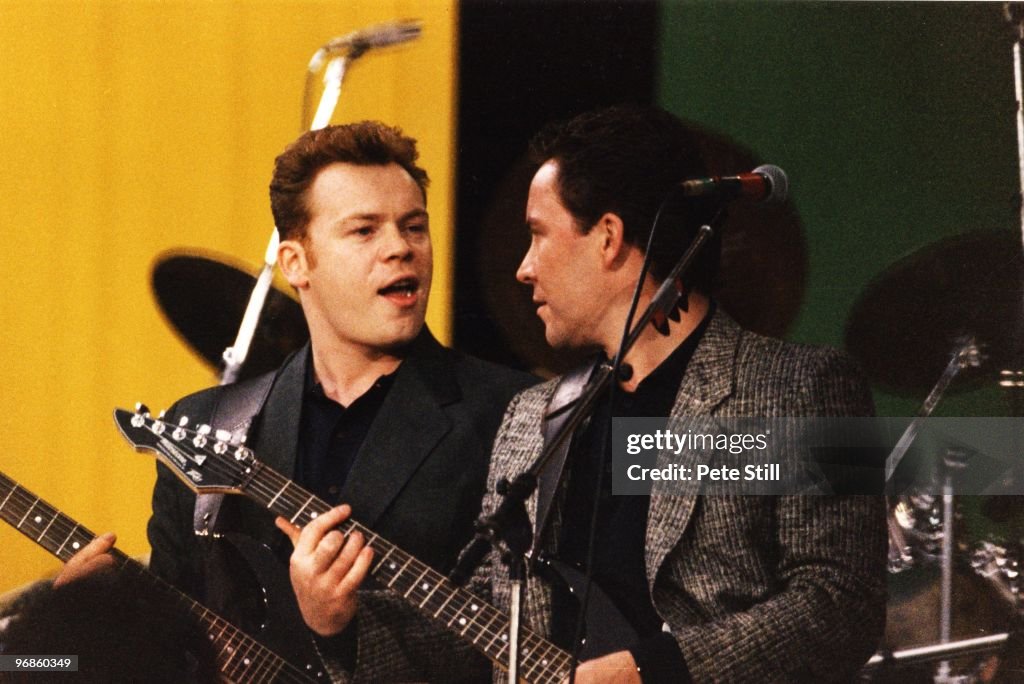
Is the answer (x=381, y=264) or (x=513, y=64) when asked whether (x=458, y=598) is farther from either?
(x=513, y=64)

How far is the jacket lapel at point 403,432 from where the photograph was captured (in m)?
3.36

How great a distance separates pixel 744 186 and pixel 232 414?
1.57m

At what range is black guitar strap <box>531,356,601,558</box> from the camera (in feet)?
9.35

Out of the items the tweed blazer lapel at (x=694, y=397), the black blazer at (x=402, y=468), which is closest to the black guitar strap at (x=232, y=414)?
the black blazer at (x=402, y=468)

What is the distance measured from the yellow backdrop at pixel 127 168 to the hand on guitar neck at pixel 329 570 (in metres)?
0.65

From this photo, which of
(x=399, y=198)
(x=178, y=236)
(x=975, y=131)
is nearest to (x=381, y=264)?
(x=399, y=198)

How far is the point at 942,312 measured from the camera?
3.44 m

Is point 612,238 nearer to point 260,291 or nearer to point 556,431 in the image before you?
point 556,431

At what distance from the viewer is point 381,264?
3.46 meters

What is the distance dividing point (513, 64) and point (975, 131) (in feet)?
4.20

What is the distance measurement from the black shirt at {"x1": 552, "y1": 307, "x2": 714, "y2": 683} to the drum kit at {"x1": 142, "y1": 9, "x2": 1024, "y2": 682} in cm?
43

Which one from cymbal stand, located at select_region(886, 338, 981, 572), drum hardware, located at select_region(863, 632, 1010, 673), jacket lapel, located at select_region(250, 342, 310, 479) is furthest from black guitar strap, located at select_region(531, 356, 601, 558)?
drum hardware, located at select_region(863, 632, 1010, 673)

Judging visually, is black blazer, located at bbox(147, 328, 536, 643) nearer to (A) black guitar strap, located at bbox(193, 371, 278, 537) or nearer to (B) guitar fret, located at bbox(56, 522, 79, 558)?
(A) black guitar strap, located at bbox(193, 371, 278, 537)

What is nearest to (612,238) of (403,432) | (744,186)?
(744,186)
